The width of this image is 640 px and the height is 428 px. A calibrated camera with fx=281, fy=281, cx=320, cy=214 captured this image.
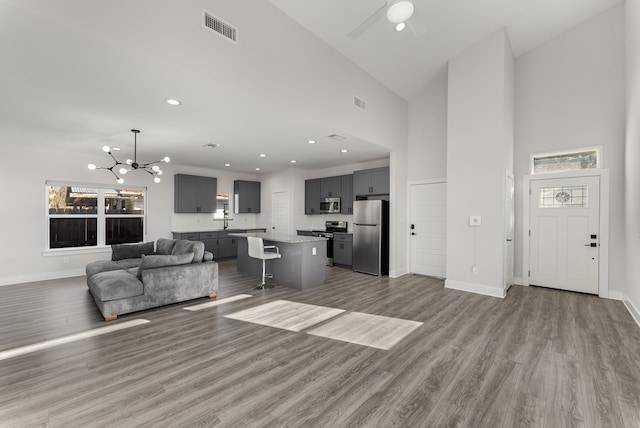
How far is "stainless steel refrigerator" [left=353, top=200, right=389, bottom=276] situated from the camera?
609 centimetres

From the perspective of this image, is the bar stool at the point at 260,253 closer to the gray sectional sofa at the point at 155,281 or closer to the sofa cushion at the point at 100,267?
the gray sectional sofa at the point at 155,281

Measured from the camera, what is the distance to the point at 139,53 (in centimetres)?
244

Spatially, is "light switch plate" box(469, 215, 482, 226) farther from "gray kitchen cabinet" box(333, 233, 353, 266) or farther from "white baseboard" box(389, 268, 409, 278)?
"gray kitchen cabinet" box(333, 233, 353, 266)

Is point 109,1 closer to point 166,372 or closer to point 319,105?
point 319,105

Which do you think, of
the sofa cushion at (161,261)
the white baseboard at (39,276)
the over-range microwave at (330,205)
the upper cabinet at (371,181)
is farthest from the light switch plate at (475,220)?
the white baseboard at (39,276)

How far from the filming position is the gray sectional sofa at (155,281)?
3.56m

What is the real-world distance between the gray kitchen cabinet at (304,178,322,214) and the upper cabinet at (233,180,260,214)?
72.0 inches

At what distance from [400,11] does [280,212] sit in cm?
655

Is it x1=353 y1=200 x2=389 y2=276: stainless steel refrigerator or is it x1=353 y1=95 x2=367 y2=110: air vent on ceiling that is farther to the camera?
x1=353 y1=200 x2=389 y2=276: stainless steel refrigerator

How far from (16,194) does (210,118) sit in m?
4.66

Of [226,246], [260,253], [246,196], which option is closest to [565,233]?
[260,253]

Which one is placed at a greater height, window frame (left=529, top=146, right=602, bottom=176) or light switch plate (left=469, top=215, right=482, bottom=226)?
window frame (left=529, top=146, right=602, bottom=176)

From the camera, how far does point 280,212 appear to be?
8797 millimetres

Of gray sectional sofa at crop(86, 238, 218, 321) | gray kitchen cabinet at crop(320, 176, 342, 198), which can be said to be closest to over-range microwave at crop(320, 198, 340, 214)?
gray kitchen cabinet at crop(320, 176, 342, 198)
